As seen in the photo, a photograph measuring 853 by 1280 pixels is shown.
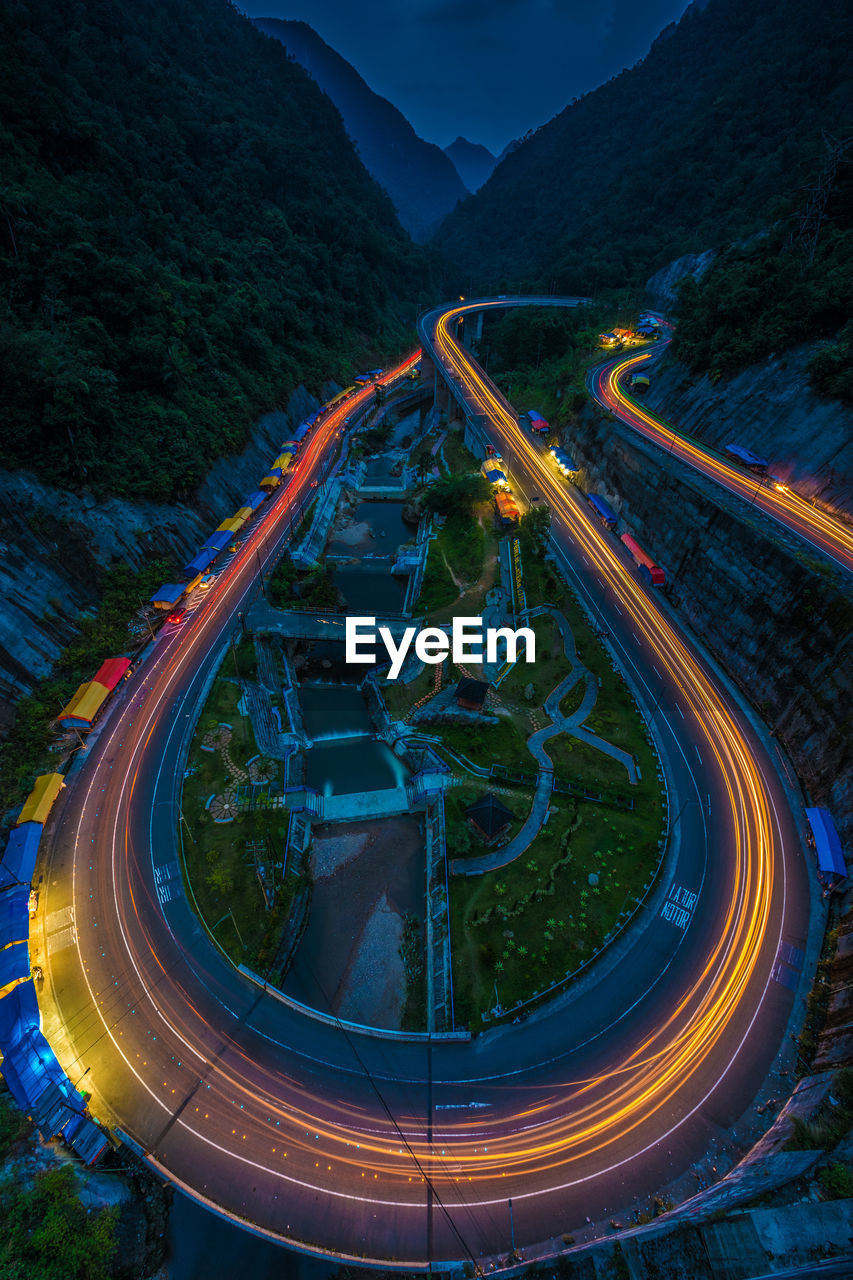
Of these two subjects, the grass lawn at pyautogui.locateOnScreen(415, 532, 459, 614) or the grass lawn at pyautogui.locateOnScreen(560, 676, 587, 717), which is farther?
the grass lawn at pyautogui.locateOnScreen(415, 532, 459, 614)

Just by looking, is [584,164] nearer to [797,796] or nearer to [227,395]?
[227,395]

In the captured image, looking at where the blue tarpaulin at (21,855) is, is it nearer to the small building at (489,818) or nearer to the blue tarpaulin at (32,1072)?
the blue tarpaulin at (32,1072)

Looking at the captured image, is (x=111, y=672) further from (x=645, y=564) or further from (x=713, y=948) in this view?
(x=645, y=564)

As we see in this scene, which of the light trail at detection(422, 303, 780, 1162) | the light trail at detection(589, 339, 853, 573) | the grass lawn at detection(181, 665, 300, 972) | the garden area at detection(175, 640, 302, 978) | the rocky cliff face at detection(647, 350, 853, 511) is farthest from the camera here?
the rocky cliff face at detection(647, 350, 853, 511)

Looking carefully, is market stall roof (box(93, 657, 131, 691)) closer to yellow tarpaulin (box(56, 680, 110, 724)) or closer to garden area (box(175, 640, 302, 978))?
yellow tarpaulin (box(56, 680, 110, 724))

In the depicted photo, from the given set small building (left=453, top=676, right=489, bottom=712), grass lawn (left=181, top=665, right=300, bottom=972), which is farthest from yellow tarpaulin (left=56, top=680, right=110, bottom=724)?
small building (left=453, top=676, right=489, bottom=712)

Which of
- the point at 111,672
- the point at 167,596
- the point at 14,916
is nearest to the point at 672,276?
the point at 167,596
